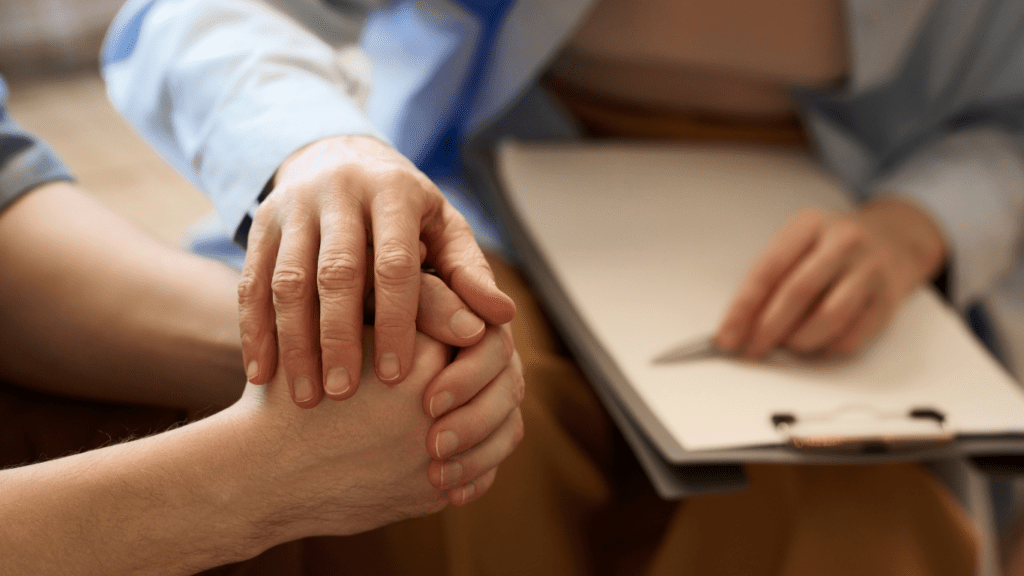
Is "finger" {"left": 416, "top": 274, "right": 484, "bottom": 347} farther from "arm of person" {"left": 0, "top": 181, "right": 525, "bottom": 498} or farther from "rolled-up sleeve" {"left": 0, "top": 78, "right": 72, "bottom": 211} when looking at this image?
"rolled-up sleeve" {"left": 0, "top": 78, "right": 72, "bottom": 211}

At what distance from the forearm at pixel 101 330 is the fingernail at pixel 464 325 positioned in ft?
0.55

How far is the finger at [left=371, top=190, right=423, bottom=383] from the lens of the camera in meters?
0.36

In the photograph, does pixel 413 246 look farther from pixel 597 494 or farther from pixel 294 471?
pixel 597 494

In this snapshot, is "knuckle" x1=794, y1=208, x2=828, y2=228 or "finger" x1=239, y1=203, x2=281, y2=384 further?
"knuckle" x1=794, y1=208, x2=828, y2=228

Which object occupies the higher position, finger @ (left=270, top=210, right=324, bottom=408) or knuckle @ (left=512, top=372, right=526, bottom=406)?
finger @ (left=270, top=210, right=324, bottom=408)

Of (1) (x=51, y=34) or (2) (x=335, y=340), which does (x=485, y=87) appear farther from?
(1) (x=51, y=34)

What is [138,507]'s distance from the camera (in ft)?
1.21

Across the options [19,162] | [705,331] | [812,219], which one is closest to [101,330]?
[19,162]

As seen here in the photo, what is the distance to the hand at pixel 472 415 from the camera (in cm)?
38

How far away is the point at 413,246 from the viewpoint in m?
0.38

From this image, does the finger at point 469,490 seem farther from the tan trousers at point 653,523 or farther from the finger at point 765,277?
the finger at point 765,277

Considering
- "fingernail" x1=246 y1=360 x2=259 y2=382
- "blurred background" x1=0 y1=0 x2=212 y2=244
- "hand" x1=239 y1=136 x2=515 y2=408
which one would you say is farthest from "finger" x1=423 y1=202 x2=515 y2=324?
"blurred background" x1=0 y1=0 x2=212 y2=244

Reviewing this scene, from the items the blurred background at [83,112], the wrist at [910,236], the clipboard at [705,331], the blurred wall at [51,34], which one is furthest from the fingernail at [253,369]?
the blurred wall at [51,34]

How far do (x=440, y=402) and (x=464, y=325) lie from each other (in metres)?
0.04
